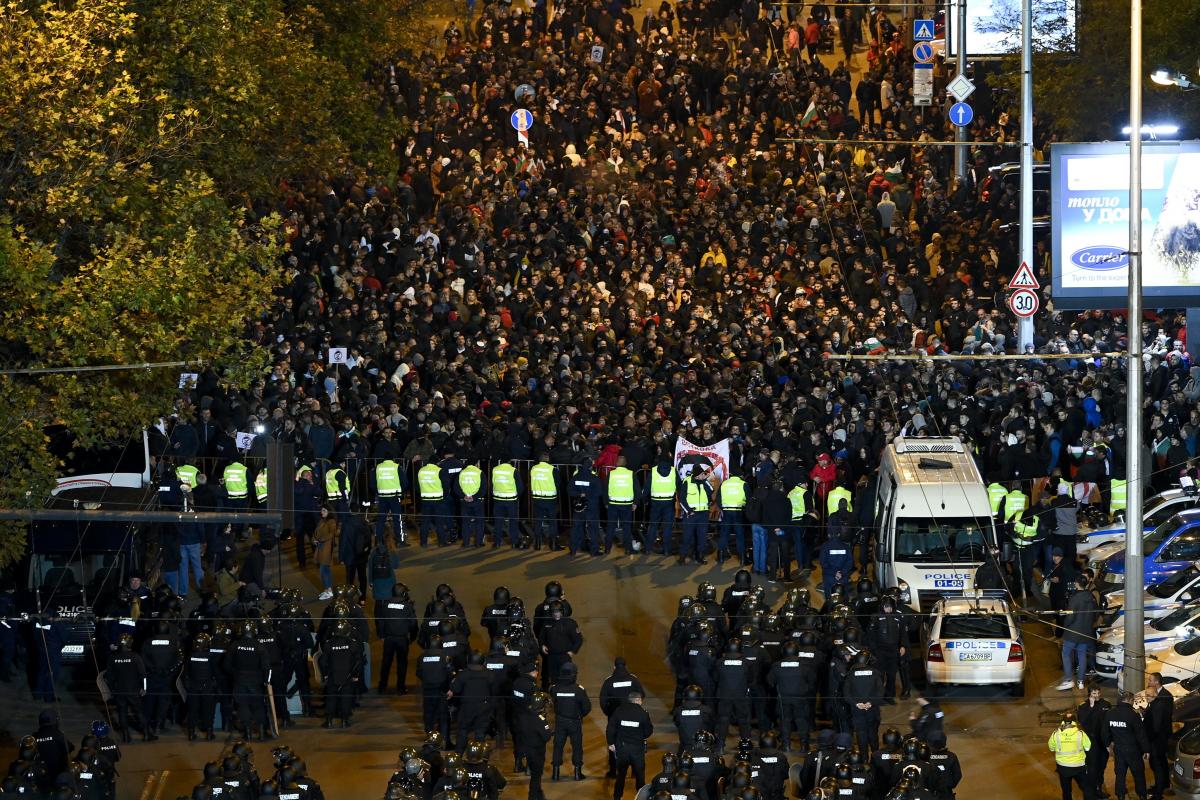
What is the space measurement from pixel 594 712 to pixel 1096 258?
13.9 meters

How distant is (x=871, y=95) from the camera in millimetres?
48375

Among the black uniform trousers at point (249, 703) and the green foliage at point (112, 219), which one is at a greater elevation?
the green foliage at point (112, 219)

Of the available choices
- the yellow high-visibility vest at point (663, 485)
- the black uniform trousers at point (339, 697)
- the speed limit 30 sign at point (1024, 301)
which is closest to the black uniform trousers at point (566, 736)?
the black uniform trousers at point (339, 697)

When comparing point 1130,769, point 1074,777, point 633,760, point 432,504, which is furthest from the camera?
point 432,504

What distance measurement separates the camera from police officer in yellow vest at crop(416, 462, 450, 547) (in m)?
29.4

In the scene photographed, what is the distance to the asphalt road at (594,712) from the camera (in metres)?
22.8

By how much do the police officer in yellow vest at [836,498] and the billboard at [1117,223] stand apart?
7.24 m

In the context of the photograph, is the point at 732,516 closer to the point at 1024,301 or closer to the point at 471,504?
the point at 471,504

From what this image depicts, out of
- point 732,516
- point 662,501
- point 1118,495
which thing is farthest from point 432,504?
point 1118,495

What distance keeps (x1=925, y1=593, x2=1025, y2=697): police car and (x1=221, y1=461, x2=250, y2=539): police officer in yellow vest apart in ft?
35.7

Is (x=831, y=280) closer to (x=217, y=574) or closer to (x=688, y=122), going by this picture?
(x=688, y=122)

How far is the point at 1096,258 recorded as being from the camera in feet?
110

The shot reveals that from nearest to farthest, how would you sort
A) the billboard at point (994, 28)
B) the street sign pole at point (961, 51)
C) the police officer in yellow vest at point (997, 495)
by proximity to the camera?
the police officer in yellow vest at point (997, 495)
the street sign pole at point (961, 51)
the billboard at point (994, 28)

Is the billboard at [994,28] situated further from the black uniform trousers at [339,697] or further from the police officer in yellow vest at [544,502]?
the black uniform trousers at [339,697]
